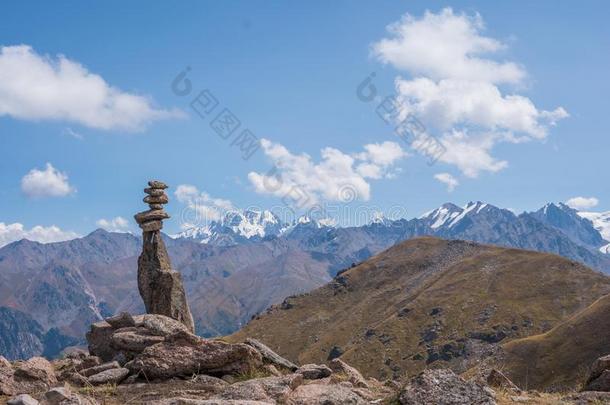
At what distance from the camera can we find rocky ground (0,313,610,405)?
13.9 m

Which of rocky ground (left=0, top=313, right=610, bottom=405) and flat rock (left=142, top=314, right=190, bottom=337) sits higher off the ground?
flat rock (left=142, top=314, right=190, bottom=337)

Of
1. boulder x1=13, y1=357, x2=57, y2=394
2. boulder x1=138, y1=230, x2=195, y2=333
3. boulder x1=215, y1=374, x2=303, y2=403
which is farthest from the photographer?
boulder x1=138, y1=230, x2=195, y2=333

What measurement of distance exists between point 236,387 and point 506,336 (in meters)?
191

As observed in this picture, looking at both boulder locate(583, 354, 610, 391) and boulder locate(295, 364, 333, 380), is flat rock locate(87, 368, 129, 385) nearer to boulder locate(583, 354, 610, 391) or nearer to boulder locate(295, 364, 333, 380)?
boulder locate(295, 364, 333, 380)

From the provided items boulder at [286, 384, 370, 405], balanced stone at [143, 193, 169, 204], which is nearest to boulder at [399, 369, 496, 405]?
boulder at [286, 384, 370, 405]

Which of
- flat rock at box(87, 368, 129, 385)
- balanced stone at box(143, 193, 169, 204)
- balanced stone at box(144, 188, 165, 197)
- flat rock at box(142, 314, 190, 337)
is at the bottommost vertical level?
flat rock at box(87, 368, 129, 385)

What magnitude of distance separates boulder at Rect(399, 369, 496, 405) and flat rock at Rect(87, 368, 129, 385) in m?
8.95

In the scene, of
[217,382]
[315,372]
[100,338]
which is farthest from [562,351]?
[217,382]

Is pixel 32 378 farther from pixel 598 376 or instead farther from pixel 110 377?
Result: pixel 598 376

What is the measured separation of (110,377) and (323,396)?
716 cm

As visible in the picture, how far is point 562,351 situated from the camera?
116750 millimetres

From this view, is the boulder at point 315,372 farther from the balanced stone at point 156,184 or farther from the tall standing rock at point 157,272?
the balanced stone at point 156,184

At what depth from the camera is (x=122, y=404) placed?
15.1m

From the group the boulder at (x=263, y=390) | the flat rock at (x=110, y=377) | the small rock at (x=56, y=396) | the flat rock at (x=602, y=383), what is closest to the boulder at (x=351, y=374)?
the boulder at (x=263, y=390)
